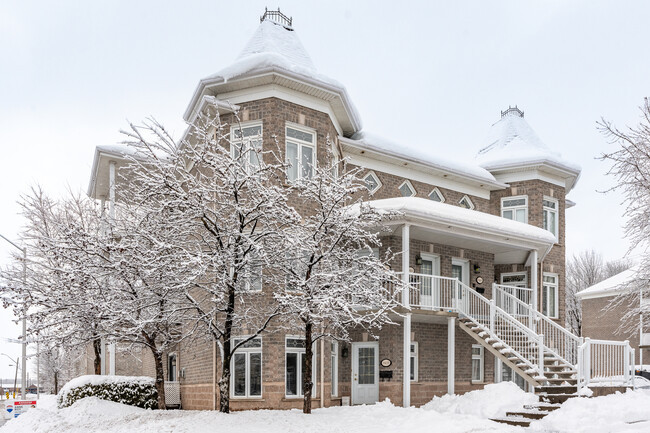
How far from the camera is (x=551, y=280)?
24781 mm

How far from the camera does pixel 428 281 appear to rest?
65.2 ft

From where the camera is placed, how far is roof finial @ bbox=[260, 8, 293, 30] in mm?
19906

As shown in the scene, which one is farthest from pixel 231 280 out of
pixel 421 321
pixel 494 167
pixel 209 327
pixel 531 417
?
pixel 494 167

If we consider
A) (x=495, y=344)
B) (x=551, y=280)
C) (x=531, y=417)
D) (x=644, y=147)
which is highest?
(x=644, y=147)

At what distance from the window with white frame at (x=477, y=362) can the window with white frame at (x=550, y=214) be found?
6.17 meters

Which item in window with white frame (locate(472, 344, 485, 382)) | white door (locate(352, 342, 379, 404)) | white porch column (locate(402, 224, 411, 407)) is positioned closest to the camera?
white porch column (locate(402, 224, 411, 407))

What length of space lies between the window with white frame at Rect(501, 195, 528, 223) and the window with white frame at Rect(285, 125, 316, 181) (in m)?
10.4

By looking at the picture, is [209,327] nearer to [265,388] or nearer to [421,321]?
[265,388]

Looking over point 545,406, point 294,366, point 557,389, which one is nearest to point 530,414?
point 545,406

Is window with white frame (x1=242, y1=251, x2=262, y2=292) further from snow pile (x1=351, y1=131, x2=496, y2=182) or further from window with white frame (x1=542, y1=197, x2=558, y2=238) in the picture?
window with white frame (x1=542, y1=197, x2=558, y2=238)

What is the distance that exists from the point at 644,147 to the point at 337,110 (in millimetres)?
7964

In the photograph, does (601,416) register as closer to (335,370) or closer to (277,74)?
(335,370)

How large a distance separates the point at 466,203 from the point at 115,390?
13476 millimetres

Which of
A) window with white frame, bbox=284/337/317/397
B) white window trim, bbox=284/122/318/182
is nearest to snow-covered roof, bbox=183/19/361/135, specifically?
white window trim, bbox=284/122/318/182
